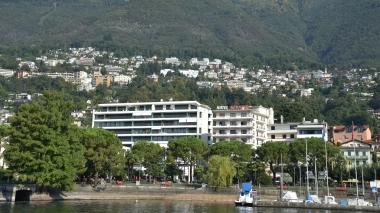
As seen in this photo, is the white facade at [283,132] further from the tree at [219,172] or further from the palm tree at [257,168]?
the tree at [219,172]

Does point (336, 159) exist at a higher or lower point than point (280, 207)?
higher

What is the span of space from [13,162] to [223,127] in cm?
7563

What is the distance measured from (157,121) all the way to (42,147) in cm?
6831

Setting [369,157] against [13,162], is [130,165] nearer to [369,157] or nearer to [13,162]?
[13,162]

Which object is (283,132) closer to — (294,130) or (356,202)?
(294,130)

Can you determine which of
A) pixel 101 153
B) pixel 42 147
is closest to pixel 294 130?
pixel 101 153

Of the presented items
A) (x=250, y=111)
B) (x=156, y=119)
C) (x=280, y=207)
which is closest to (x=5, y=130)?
(x=280, y=207)

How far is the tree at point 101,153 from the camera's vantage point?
104 m

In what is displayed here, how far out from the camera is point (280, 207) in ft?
297

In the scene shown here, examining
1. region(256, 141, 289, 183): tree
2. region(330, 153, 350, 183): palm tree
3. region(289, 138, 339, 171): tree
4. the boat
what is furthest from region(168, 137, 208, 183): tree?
region(330, 153, 350, 183): palm tree

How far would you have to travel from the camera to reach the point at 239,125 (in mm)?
152750

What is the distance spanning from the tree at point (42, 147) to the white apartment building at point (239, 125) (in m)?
66.0

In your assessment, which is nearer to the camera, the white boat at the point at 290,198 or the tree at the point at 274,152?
the white boat at the point at 290,198

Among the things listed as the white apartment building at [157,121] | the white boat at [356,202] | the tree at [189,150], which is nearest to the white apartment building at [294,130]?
the white apartment building at [157,121]
